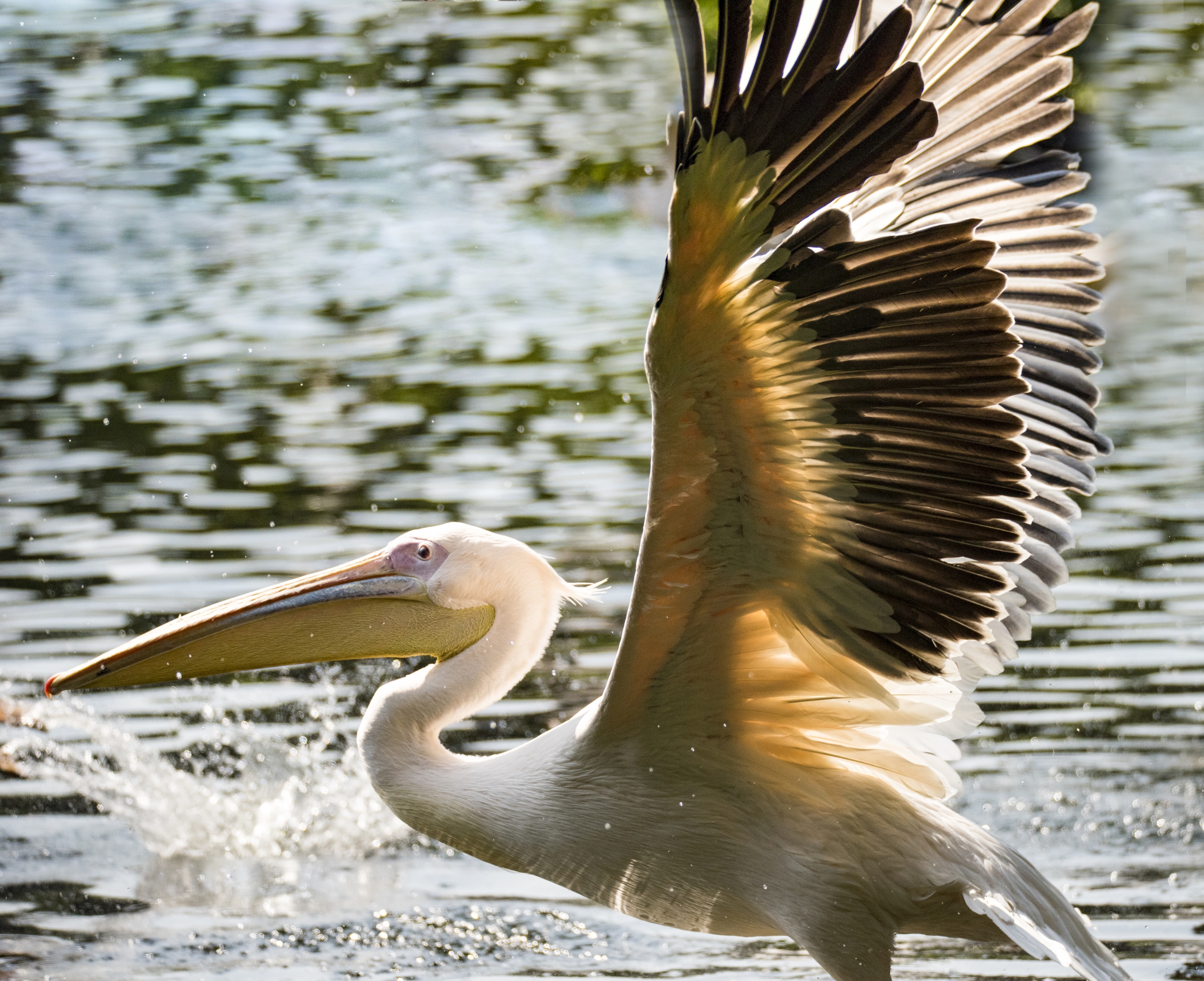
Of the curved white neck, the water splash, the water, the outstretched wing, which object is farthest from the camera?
the water splash

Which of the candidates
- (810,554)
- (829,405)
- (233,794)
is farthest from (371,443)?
(829,405)

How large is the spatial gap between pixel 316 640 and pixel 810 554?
1.39 m

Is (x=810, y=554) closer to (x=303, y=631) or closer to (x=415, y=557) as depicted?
(x=415, y=557)

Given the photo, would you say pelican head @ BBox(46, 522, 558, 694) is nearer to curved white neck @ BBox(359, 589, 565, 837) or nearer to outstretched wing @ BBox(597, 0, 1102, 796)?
curved white neck @ BBox(359, 589, 565, 837)

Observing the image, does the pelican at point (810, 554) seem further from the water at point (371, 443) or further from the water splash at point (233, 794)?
the water splash at point (233, 794)

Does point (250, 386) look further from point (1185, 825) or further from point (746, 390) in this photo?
point (746, 390)

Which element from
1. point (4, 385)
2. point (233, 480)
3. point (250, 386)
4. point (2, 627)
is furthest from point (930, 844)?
point (4, 385)

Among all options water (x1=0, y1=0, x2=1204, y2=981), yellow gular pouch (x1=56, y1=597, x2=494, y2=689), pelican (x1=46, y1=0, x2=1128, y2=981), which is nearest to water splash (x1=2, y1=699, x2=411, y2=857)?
water (x1=0, y1=0, x2=1204, y2=981)

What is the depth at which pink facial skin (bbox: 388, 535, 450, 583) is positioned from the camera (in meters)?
4.61

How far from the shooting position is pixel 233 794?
6270 mm

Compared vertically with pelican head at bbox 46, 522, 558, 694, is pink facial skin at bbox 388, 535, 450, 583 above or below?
above

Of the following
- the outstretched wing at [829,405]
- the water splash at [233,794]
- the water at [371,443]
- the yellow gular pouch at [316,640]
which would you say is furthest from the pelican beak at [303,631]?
the water splash at [233,794]

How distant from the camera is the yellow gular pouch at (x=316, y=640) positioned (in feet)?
14.6

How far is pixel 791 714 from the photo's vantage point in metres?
4.30
